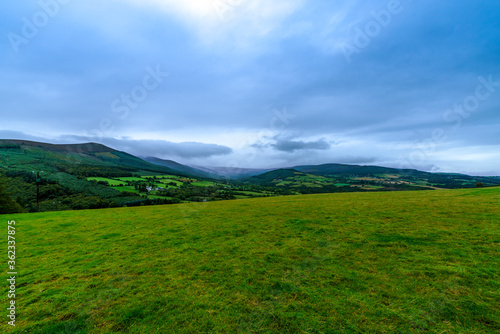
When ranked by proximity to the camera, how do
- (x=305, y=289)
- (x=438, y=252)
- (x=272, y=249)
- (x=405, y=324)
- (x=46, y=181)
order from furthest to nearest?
(x=46, y=181) < (x=272, y=249) < (x=438, y=252) < (x=305, y=289) < (x=405, y=324)

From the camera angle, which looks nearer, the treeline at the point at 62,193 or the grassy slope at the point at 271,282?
the grassy slope at the point at 271,282

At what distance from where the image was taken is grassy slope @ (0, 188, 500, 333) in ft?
11.6

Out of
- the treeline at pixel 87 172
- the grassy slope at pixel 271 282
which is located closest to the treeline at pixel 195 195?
the grassy slope at pixel 271 282

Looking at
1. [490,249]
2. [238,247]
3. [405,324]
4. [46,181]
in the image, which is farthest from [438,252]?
[46,181]

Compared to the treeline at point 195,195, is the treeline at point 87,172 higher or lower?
higher

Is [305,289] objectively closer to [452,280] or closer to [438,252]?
[452,280]

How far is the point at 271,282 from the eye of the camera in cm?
487

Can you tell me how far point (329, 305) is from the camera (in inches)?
152

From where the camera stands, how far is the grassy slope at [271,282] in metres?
3.54

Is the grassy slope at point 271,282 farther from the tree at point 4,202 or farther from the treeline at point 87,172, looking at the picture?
Answer: the treeline at point 87,172

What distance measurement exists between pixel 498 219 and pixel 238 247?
13.5 metres

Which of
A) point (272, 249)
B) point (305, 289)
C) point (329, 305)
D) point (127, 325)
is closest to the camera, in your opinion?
point (127, 325)

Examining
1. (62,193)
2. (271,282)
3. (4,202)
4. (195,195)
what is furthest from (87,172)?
(271,282)

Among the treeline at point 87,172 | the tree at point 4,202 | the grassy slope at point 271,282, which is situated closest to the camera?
the grassy slope at point 271,282
